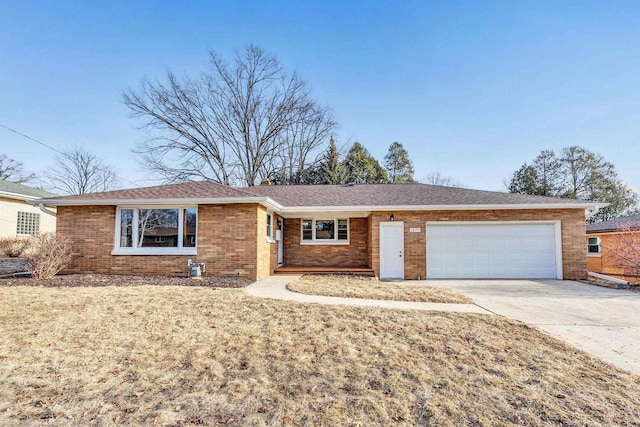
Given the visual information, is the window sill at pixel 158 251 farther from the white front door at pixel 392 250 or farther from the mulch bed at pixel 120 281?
the white front door at pixel 392 250

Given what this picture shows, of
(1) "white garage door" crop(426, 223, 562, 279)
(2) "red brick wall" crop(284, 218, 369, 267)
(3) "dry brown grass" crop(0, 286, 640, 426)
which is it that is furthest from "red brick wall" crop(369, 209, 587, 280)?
(3) "dry brown grass" crop(0, 286, 640, 426)

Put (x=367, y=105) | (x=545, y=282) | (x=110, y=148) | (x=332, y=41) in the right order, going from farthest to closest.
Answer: (x=110, y=148)
(x=367, y=105)
(x=332, y=41)
(x=545, y=282)

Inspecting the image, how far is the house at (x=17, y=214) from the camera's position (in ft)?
50.6

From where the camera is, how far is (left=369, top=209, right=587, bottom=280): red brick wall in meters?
11.9

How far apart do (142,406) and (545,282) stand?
41.4 feet

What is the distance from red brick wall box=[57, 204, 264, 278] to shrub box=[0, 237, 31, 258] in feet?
17.9

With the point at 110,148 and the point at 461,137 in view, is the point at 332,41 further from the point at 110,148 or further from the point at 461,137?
the point at 110,148

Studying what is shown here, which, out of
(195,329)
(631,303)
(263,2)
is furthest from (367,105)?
(195,329)

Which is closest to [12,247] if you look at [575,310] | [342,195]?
[342,195]

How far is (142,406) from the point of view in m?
2.92

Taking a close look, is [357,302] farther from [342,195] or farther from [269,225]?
[342,195]

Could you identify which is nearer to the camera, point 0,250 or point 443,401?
point 443,401

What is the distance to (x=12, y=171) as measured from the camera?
3106 centimetres

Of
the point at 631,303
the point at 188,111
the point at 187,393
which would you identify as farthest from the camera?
the point at 188,111
